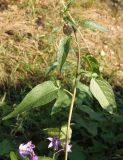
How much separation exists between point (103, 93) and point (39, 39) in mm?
2463

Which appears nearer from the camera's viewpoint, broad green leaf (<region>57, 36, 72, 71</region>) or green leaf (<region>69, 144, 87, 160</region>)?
broad green leaf (<region>57, 36, 72, 71</region>)

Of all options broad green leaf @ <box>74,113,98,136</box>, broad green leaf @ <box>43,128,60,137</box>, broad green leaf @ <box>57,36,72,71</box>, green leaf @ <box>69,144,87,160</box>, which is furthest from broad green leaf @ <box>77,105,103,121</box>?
broad green leaf @ <box>57,36,72,71</box>

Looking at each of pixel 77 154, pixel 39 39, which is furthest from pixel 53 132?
pixel 39 39

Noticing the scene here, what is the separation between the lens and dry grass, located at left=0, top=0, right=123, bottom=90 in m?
3.77

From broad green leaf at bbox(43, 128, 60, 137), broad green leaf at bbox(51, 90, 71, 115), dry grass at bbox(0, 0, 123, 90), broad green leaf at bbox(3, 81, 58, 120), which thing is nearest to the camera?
broad green leaf at bbox(3, 81, 58, 120)

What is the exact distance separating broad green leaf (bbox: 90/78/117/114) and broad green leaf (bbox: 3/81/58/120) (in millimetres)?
132

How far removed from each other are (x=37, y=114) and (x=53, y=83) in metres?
1.57

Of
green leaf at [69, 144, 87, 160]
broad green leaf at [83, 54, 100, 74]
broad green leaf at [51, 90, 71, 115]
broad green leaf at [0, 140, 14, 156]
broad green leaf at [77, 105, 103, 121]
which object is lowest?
broad green leaf at [0, 140, 14, 156]

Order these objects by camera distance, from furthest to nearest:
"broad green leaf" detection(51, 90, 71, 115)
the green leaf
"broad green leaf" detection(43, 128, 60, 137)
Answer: the green leaf
"broad green leaf" detection(43, 128, 60, 137)
"broad green leaf" detection(51, 90, 71, 115)

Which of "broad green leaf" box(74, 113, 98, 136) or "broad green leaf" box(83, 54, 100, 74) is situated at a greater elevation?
"broad green leaf" box(83, 54, 100, 74)

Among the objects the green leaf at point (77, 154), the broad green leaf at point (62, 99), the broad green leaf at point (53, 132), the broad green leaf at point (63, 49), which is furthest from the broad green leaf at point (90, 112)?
the broad green leaf at point (63, 49)

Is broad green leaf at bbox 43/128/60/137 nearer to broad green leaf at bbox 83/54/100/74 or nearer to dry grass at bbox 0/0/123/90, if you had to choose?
broad green leaf at bbox 83/54/100/74

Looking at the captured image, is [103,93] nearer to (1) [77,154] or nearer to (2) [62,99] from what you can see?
(2) [62,99]

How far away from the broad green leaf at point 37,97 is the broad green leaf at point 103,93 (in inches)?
5.2
